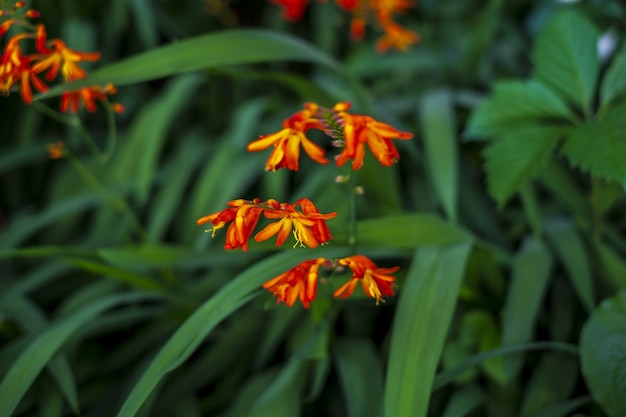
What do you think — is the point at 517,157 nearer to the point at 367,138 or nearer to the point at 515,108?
the point at 515,108

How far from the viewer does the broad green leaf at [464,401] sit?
2.82ft

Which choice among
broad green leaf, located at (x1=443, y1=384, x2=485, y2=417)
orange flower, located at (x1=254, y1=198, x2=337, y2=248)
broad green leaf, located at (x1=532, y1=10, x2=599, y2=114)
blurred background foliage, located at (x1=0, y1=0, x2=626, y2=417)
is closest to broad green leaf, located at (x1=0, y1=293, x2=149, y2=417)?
blurred background foliage, located at (x1=0, y1=0, x2=626, y2=417)

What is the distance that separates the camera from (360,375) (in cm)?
92

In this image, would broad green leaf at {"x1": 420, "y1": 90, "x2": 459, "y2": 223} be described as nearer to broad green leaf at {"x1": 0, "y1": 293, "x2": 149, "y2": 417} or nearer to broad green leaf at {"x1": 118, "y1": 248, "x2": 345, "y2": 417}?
broad green leaf at {"x1": 118, "y1": 248, "x2": 345, "y2": 417}

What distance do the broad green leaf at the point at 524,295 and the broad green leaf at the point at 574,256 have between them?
23 millimetres

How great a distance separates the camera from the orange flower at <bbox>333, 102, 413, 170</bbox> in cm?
62

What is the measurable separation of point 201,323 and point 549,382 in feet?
1.53

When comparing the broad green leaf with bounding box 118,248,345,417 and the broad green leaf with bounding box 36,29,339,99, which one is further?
the broad green leaf with bounding box 36,29,339,99

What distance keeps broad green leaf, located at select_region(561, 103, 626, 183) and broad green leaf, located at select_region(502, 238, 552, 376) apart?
184mm

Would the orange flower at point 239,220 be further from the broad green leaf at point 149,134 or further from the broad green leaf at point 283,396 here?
the broad green leaf at point 149,134

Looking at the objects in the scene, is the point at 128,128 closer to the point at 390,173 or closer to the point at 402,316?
the point at 390,173

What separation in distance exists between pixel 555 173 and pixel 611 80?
0.21m

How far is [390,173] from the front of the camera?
1.09 metres

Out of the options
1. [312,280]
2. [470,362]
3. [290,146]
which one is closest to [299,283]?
[312,280]
